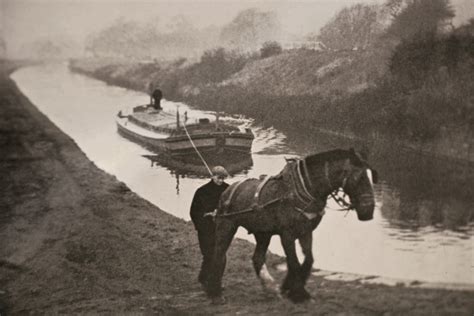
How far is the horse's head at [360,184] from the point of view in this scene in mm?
5020

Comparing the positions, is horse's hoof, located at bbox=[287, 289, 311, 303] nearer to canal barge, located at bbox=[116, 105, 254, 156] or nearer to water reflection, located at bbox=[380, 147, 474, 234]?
water reflection, located at bbox=[380, 147, 474, 234]

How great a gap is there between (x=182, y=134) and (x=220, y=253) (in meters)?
2.66

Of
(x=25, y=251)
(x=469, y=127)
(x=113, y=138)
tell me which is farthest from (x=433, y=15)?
(x=113, y=138)

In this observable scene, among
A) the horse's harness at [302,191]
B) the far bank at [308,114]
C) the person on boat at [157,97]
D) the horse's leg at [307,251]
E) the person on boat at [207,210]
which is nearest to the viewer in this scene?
the horse's harness at [302,191]

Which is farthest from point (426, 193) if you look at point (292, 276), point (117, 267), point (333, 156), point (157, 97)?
point (157, 97)

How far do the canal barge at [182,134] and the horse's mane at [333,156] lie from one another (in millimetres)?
1859

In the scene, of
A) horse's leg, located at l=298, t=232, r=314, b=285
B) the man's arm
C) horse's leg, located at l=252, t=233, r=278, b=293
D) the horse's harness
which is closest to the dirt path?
horse's leg, located at l=252, t=233, r=278, b=293

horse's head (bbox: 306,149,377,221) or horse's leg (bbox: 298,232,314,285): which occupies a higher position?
horse's head (bbox: 306,149,377,221)

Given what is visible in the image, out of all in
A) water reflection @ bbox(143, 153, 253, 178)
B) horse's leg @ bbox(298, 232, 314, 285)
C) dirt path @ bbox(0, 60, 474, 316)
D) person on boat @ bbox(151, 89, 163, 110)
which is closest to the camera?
horse's leg @ bbox(298, 232, 314, 285)

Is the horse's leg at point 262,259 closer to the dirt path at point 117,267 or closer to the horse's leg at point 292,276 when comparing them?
the dirt path at point 117,267

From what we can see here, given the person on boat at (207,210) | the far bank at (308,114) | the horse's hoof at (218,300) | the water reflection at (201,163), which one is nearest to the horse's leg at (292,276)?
the horse's hoof at (218,300)

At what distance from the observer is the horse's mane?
5.05 metres

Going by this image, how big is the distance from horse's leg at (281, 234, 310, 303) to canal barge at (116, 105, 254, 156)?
1.90 m

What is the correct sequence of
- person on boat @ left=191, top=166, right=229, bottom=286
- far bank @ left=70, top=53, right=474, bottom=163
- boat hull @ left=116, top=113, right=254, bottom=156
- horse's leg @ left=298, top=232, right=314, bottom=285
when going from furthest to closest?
boat hull @ left=116, top=113, right=254, bottom=156
person on boat @ left=191, top=166, right=229, bottom=286
far bank @ left=70, top=53, right=474, bottom=163
horse's leg @ left=298, top=232, right=314, bottom=285
